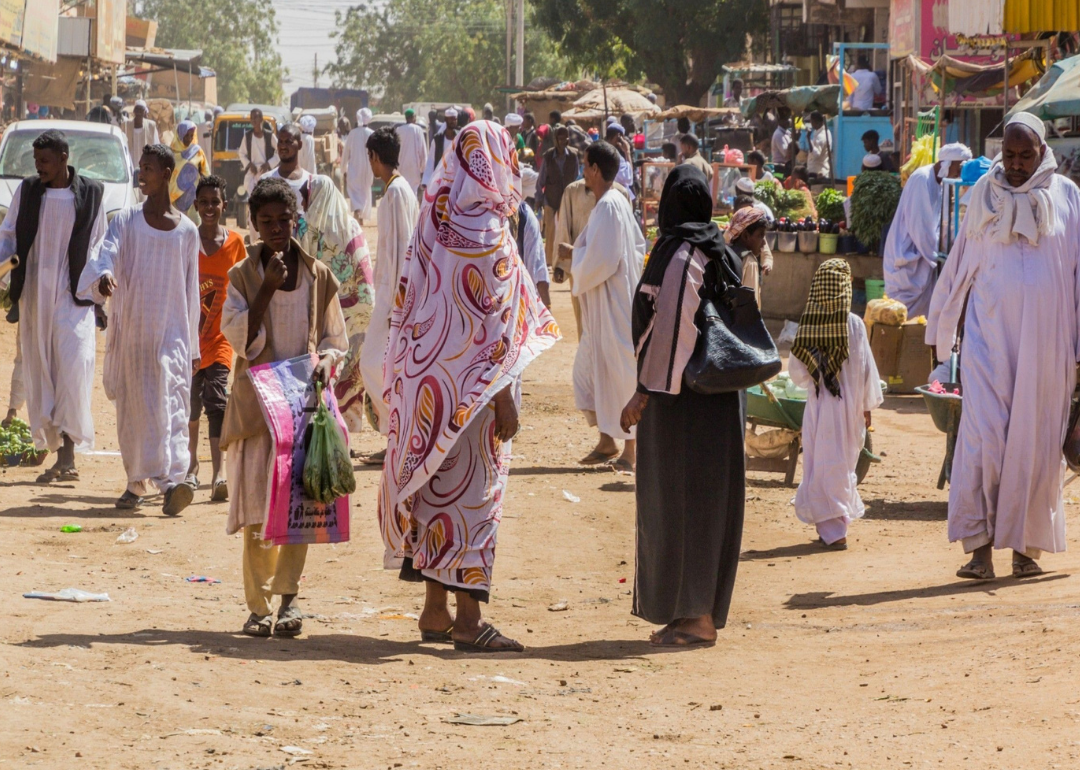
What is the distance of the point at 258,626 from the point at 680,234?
2093 millimetres

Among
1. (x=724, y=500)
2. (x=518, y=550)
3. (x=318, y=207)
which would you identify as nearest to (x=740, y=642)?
(x=724, y=500)

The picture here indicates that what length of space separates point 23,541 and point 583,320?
12.2 feet

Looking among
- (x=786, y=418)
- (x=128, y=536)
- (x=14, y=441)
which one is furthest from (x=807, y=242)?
(x=128, y=536)

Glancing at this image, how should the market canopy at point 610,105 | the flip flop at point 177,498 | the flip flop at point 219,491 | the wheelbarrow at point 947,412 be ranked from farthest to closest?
the market canopy at point 610,105 → the flip flop at point 219,491 → the wheelbarrow at point 947,412 → the flip flop at point 177,498

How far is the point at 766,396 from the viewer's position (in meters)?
9.19

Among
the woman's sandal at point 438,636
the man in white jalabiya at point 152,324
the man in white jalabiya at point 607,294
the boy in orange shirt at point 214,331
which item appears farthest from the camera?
the man in white jalabiya at point 607,294

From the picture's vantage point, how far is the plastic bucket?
50.7ft

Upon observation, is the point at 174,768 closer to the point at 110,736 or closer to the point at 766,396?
the point at 110,736

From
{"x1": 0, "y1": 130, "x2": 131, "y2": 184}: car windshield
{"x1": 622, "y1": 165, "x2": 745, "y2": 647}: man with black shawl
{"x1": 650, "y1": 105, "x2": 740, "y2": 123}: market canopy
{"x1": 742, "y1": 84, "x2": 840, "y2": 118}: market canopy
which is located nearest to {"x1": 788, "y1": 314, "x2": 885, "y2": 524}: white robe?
{"x1": 622, "y1": 165, "x2": 745, "y2": 647}: man with black shawl

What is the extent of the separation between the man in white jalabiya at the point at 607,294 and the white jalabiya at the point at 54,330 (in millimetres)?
2816

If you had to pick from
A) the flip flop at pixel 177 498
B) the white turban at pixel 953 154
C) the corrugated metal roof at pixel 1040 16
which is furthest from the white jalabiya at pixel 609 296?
the corrugated metal roof at pixel 1040 16

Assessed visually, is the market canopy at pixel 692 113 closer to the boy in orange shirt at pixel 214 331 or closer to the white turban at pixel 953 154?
the white turban at pixel 953 154

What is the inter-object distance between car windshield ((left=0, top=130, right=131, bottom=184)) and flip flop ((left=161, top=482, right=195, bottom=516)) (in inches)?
390

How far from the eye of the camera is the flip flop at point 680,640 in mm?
5668
